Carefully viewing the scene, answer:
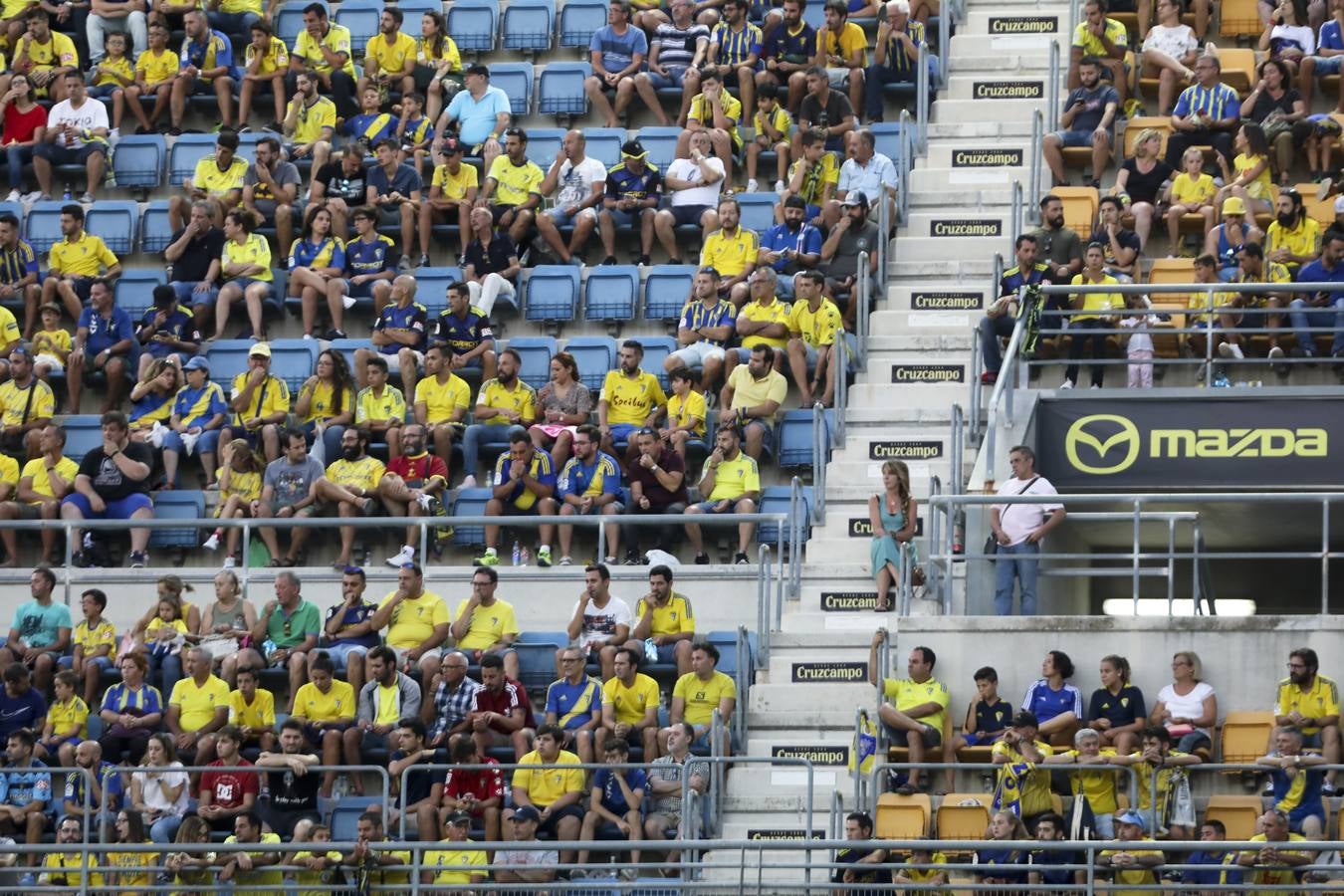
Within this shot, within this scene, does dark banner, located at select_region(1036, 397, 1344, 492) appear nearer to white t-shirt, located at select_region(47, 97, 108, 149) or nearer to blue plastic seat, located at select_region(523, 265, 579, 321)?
blue plastic seat, located at select_region(523, 265, 579, 321)

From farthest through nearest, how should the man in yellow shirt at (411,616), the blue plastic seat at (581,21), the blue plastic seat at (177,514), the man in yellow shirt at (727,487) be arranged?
the blue plastic seat at (581,21), the blue plastic seat at (177,514), the man in yellow shirt at (727,487), the man in yellow shirt at (411,616)

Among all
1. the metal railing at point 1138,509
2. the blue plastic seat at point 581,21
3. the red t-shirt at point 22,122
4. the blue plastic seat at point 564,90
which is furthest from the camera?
the blue plastic seat at point 581,21

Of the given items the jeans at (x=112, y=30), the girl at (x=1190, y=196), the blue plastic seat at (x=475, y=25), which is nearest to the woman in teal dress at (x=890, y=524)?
the girl at (x=1190, y=196)

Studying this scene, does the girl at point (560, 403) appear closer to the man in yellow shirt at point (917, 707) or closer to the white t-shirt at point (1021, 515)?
the white t-shirt at point (1021, 515)

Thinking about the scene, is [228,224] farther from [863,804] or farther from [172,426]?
[863,804]

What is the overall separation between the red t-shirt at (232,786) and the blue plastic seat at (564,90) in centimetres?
856

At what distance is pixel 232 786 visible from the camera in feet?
71.1

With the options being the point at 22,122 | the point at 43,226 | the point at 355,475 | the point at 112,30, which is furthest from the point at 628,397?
the point at 112,30

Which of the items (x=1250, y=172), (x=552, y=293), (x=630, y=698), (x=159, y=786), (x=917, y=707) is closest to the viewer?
(x=917, y=707)

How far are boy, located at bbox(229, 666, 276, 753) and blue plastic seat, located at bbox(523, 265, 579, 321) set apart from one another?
16.5 feet

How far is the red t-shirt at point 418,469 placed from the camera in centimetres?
2411

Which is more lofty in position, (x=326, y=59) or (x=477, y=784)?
(x=326, y=59)

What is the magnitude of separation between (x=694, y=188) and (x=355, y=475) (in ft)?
13.7

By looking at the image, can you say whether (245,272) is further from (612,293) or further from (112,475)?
(612,293)
